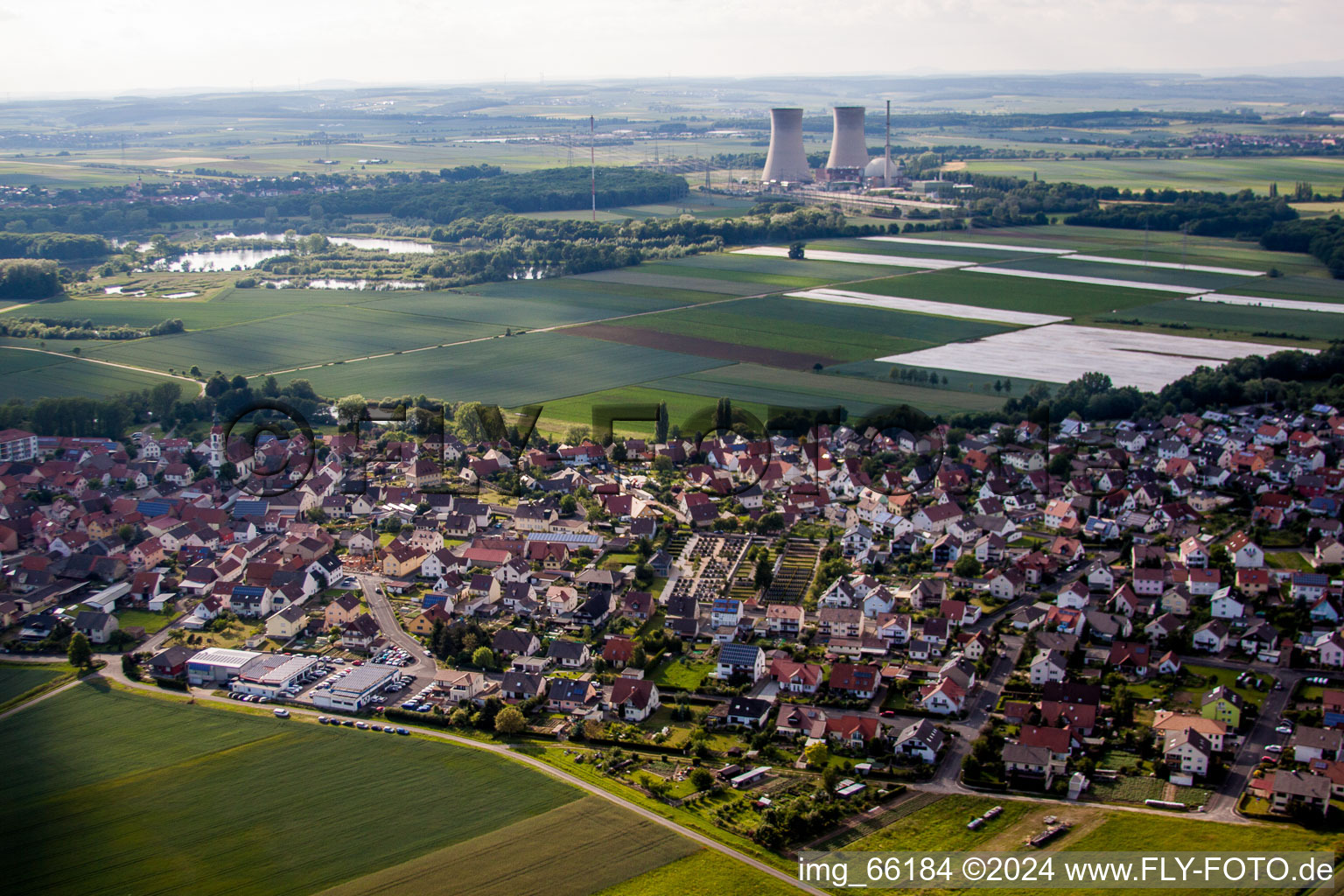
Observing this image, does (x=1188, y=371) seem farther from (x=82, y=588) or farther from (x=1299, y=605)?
(x=82, y=588)

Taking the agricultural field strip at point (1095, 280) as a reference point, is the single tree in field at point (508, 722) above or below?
below

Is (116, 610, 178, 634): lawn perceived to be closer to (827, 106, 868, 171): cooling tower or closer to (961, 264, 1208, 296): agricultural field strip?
(961, 264, 1208, 296): agricultural field strip

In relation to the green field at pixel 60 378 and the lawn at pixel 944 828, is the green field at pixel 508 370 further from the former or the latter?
the lawn at pixel 944 828

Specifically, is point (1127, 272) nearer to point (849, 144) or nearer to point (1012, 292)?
point (1012, 292)

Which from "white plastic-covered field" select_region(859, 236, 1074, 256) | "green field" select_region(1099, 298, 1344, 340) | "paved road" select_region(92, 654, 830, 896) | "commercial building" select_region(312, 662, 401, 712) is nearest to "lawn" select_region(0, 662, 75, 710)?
"paved road" select_region(92, 654, 830, 896)

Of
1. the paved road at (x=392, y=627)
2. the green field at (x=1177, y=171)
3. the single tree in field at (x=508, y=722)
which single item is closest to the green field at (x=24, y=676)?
the paved road at (x=392, y=627)

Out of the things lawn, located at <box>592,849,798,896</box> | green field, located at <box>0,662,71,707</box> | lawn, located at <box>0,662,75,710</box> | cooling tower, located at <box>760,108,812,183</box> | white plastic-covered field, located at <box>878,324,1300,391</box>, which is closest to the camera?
lawn, located at <box>592,849,798,896</box>
